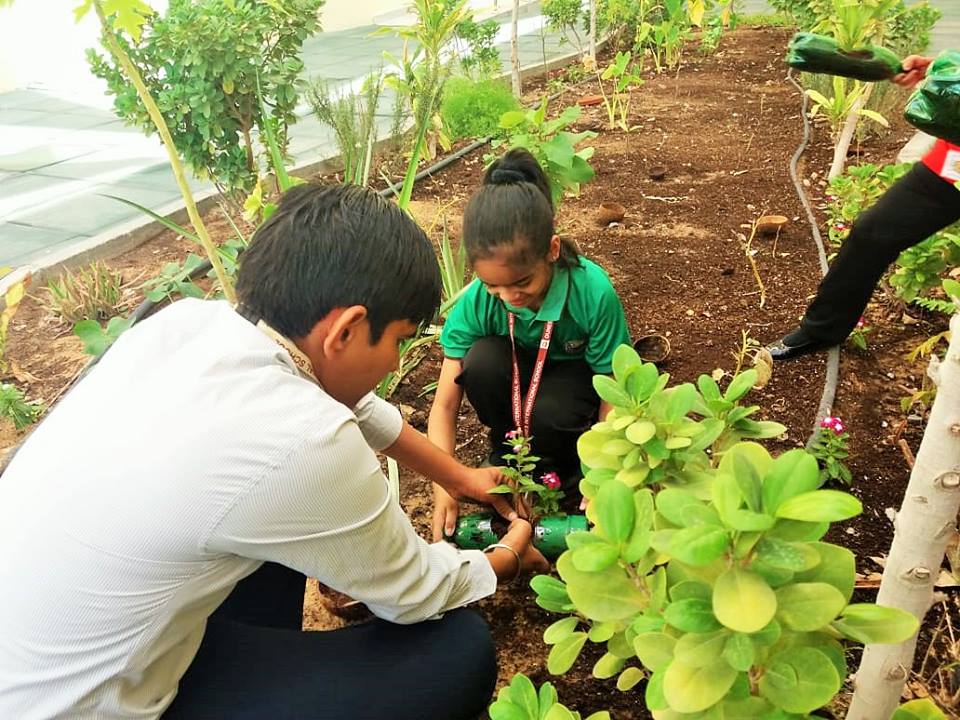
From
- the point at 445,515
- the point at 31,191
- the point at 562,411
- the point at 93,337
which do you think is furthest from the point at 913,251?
the point at 31,191

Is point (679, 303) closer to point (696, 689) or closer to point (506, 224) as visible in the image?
point (506, 224)

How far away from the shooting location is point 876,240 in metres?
2.12

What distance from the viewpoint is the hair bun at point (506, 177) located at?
1.75 metres

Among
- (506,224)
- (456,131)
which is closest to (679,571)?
(506,224)

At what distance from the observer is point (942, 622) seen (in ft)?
4.98

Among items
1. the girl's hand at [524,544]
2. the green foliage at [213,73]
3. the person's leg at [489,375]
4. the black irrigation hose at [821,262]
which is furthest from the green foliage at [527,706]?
the green foliage at [213,73]

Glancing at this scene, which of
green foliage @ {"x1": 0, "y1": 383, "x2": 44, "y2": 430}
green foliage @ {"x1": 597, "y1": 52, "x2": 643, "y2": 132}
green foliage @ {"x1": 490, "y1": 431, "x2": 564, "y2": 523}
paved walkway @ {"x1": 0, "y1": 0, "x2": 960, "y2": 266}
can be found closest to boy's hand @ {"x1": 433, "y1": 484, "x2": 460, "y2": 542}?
green foliage @ {"x1": 490, "y1": 431, "x2": 564, "y2": 523}

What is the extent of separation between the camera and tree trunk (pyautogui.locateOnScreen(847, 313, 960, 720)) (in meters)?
0.82

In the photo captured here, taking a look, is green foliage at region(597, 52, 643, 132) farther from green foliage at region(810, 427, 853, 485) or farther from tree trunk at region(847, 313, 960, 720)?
tree trunk at region(847, 313, 960, 720)

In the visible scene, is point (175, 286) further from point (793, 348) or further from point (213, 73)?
point (793, 348)

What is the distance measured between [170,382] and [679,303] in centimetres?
198

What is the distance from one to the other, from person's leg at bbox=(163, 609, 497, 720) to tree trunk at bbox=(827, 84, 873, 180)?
274cm

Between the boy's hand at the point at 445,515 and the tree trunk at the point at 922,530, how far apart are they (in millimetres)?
879

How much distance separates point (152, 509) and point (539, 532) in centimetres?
90
